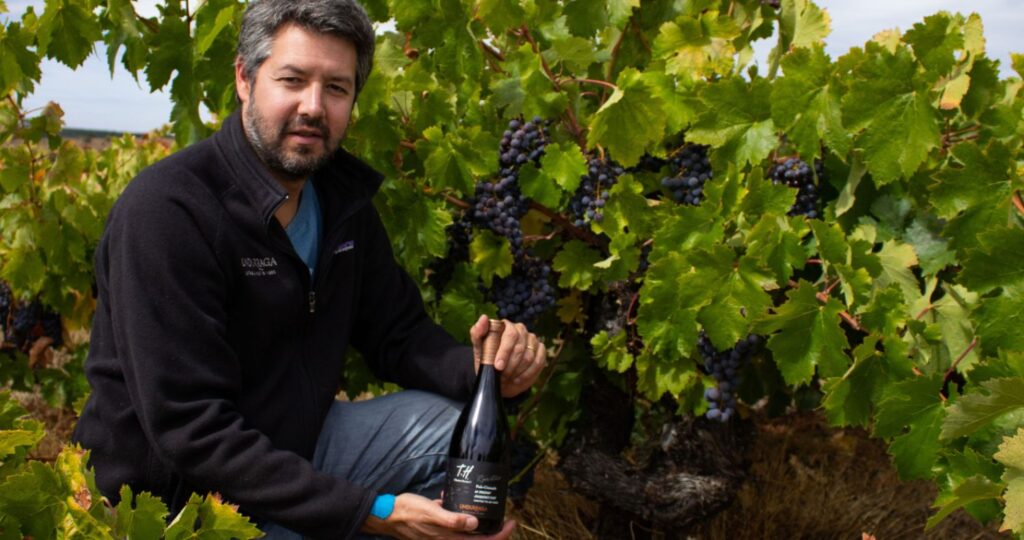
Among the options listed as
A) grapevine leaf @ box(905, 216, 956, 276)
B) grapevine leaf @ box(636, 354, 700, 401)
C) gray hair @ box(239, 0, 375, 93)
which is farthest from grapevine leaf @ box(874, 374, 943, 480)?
gray hair @ box(239, 0, 375, 93)

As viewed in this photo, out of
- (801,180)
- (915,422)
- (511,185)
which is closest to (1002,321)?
(915,422)

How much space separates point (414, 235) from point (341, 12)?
2.55 ft

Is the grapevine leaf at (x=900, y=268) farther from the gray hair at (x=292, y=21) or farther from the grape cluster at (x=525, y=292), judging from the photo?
the gray hair at (x=292, y=21)

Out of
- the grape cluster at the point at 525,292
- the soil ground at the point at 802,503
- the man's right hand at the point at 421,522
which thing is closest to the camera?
the man's right hand at the point at 421,522

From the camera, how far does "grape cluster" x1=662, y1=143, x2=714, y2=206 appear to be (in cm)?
292

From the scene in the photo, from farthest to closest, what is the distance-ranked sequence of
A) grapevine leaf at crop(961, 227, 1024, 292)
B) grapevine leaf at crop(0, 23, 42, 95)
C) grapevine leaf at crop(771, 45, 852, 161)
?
1. grapevine leaf at crop(0, 23, 42, 95)
2. grapevine leaf at crop(771, 45, 852, 161)
3. grapevine leaf at crop(961, 227, 1024, 292)

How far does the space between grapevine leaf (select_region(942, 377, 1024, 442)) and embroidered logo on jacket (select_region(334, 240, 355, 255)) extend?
150cm

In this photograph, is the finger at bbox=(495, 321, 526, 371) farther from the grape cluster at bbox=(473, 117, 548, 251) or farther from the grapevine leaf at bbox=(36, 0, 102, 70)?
the grapevine leaf at bbox=(36, 0, 102, 70)

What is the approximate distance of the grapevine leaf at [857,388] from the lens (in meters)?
2.45

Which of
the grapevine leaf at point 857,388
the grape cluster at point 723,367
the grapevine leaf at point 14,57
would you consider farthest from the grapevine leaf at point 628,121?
the grapevine leaf at point 14,57

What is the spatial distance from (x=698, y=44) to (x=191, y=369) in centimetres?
163

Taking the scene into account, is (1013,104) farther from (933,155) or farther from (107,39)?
(107,39)

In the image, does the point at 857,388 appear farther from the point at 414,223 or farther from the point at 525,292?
the point at 414,223

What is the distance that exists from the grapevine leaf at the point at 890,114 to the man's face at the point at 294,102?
1235 millimetres
